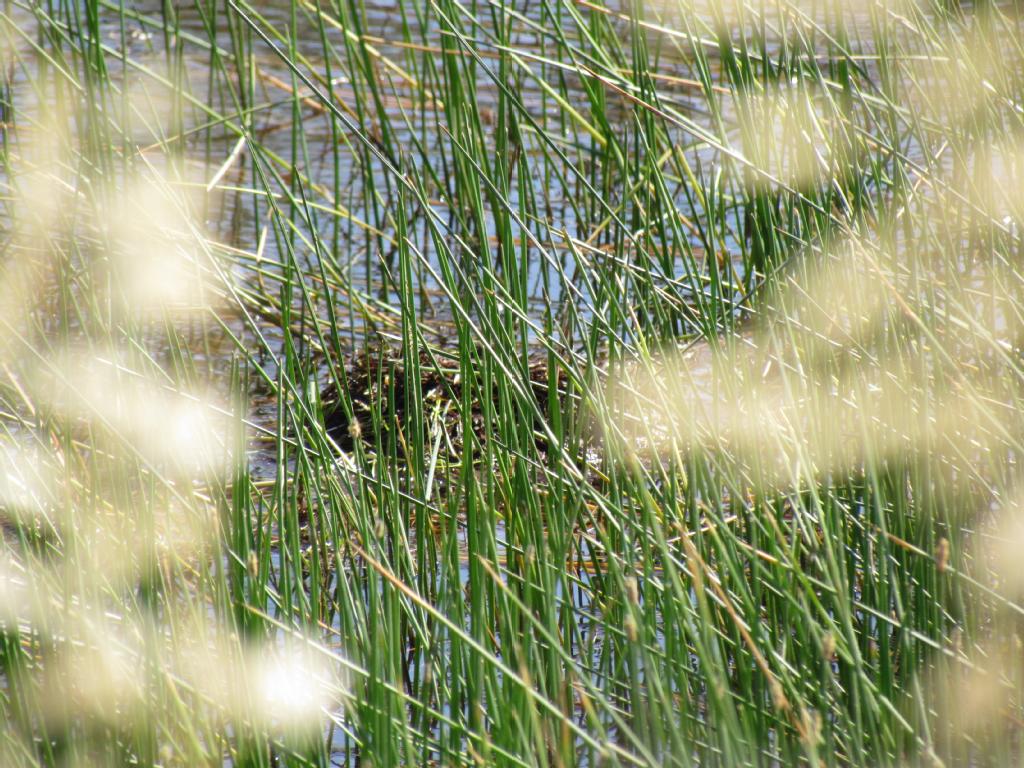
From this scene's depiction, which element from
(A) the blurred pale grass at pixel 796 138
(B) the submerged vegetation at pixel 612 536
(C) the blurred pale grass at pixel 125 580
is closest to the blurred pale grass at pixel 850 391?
(B) the submerged vegetation at pixel 612 536

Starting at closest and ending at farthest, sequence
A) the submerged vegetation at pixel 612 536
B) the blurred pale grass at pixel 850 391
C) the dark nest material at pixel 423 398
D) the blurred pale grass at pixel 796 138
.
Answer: the submerged vegetation at pixel 612 536 < the blurred pale grass at pixel 850 391 < the blurred pale grass at pixel 796 138 < the dark nest material at pixel 423 398

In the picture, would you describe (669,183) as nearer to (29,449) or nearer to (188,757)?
(29,449)

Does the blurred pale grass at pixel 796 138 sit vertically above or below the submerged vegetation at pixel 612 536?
above

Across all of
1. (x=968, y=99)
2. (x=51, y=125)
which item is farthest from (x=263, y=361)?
(x=968, y=99)

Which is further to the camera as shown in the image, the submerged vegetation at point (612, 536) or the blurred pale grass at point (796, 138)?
the blurred pale grass at point (796, 138)

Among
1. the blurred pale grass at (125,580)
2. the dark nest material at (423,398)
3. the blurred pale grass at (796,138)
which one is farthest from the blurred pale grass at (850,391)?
the dark nest material at (423,398)

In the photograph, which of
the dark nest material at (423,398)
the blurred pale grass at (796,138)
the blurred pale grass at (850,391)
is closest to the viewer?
the blurred pale grass at (850,391)

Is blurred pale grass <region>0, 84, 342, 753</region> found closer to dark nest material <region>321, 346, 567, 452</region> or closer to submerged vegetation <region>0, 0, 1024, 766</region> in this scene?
submerged vegetation <region>0, 0, 1024, 766</region>

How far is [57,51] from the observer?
7.03 feet

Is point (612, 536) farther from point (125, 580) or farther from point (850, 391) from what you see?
point (125, 580)

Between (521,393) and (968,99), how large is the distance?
63 cm

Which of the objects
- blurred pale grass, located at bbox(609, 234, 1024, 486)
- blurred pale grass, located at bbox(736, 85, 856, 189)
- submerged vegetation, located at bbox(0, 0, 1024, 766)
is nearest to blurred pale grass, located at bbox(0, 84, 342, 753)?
submerged vegetation, located at bbox(0, 0, 1024, 766)

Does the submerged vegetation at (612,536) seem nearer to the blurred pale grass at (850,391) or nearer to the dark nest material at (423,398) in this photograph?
the blurred pale grass at (850,391)

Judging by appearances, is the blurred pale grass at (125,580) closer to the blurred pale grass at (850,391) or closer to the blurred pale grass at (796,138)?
the blurred pale grass at (850,391)
